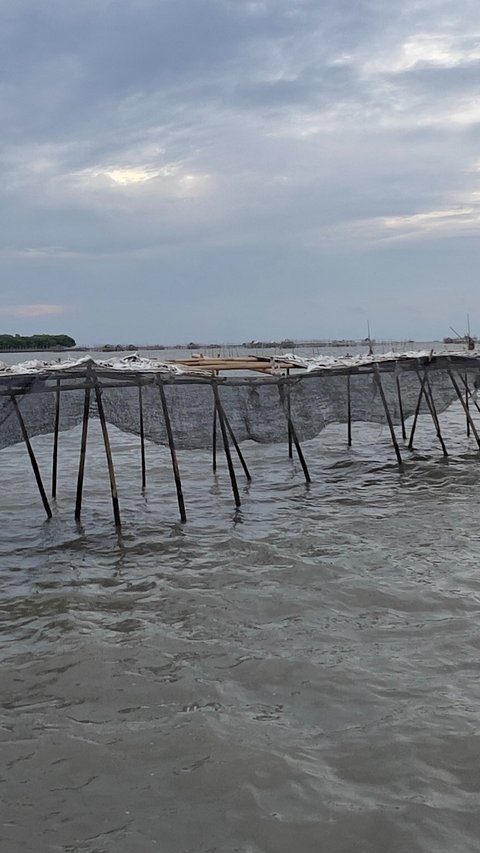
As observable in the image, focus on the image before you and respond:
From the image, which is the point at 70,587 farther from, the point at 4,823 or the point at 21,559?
the point at 4,823

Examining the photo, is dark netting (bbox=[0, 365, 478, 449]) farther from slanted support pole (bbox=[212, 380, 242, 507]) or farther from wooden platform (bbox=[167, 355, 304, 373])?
wooden platform (bbox=[167, 355, 304, 373])

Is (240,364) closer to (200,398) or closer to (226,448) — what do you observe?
(200,398)

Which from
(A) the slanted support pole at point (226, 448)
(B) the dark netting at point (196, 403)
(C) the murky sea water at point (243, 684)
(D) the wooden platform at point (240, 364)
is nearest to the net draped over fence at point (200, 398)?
(B) the dark netting at point (196, 403)

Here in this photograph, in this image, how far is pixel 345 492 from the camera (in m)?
10.4

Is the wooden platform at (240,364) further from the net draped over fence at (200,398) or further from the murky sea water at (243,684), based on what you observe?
the murky sea water at (243,684)

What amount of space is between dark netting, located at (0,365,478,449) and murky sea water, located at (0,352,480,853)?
146 cm

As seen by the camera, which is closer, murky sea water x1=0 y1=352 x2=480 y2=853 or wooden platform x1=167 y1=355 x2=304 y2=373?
murky sea water x1=0 y1=352 x2=480 y2=853

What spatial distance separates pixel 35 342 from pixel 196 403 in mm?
42171

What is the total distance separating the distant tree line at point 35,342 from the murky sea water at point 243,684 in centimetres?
4061

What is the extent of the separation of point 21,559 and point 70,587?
4.02 feet

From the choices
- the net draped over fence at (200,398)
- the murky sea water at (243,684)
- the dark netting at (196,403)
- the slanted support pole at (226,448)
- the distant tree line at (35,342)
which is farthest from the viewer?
the distant tree line at (35,342)

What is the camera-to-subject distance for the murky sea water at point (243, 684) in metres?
3.27

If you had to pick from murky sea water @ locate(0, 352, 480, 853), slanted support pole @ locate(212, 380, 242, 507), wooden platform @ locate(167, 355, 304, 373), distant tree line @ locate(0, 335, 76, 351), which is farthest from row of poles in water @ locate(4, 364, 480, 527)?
distant tree line @ locate(0, 335, 76, 351)

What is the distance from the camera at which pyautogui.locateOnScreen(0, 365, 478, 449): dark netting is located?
884 cm
